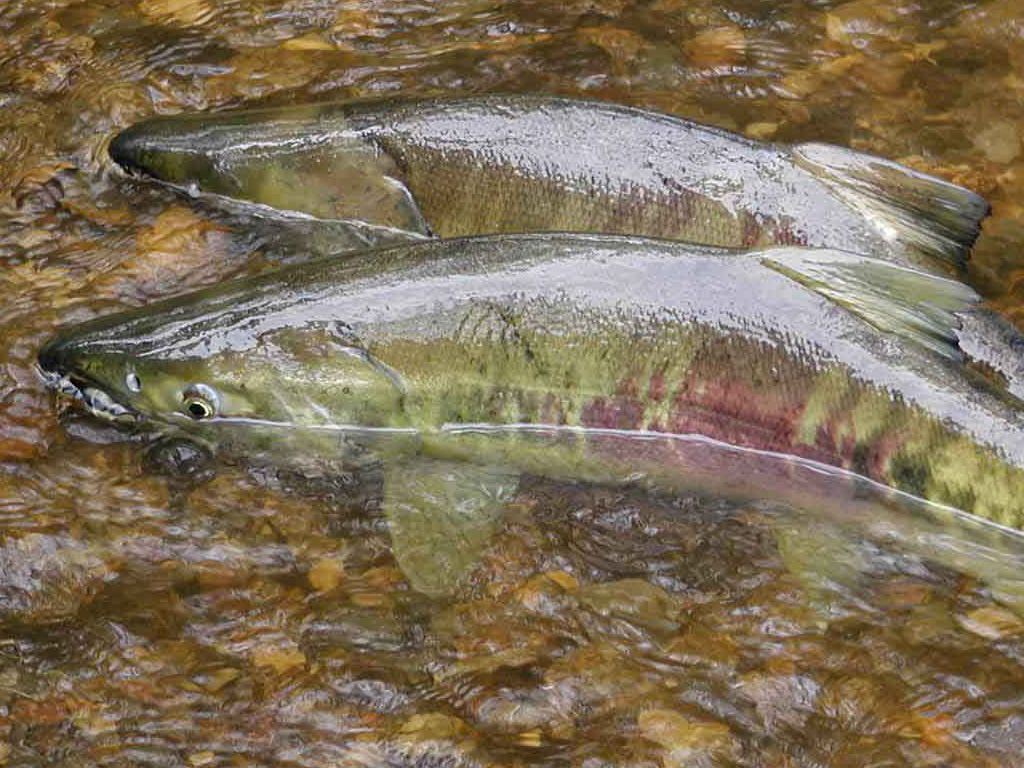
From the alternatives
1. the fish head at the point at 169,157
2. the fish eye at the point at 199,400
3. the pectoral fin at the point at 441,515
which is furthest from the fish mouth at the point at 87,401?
the fish head at the point at 169,157

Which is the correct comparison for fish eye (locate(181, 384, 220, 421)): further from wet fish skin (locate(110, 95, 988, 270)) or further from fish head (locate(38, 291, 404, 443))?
wet fish skin (locate(110, 95, 988, 270))

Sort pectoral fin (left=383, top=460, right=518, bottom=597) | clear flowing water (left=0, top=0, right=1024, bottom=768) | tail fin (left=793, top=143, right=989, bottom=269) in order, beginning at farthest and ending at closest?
tail fin (left=793, top=143, right=989, bottom=269)
pectoral fin (left=383, top=460, right=518, bottom=597)
clear flowing water (left=0, top=0, right=1024, bottom=768)

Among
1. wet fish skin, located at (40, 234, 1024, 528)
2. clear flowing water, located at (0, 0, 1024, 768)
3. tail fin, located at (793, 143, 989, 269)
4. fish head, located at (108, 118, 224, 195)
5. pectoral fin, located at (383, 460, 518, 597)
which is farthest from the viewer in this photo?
fish head, located at (108, 118, 224, 195)

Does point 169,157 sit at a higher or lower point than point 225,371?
higher

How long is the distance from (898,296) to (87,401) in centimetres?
269

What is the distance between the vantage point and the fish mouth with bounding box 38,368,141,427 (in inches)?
178

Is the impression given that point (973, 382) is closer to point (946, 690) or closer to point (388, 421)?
point (946, 690)

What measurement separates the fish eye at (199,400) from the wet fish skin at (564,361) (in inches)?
0.7

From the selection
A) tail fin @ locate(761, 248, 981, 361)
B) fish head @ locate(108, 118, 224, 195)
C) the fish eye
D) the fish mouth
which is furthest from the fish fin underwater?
fish head @ locate(108, 118, 224, 195)

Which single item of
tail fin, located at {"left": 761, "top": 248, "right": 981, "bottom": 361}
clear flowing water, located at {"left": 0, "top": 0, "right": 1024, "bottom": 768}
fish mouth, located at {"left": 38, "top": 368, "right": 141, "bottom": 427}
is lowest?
clear flowing water, located at {"left": 0, "top": 0, "right": 1024, "bottom": 768}

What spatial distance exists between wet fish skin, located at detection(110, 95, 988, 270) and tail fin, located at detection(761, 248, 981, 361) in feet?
2.06

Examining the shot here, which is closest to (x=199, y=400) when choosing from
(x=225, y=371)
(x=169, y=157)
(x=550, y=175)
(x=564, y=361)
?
(x=225, y=371)

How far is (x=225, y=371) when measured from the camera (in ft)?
14.5

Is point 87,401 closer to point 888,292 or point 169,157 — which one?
point 169,157
